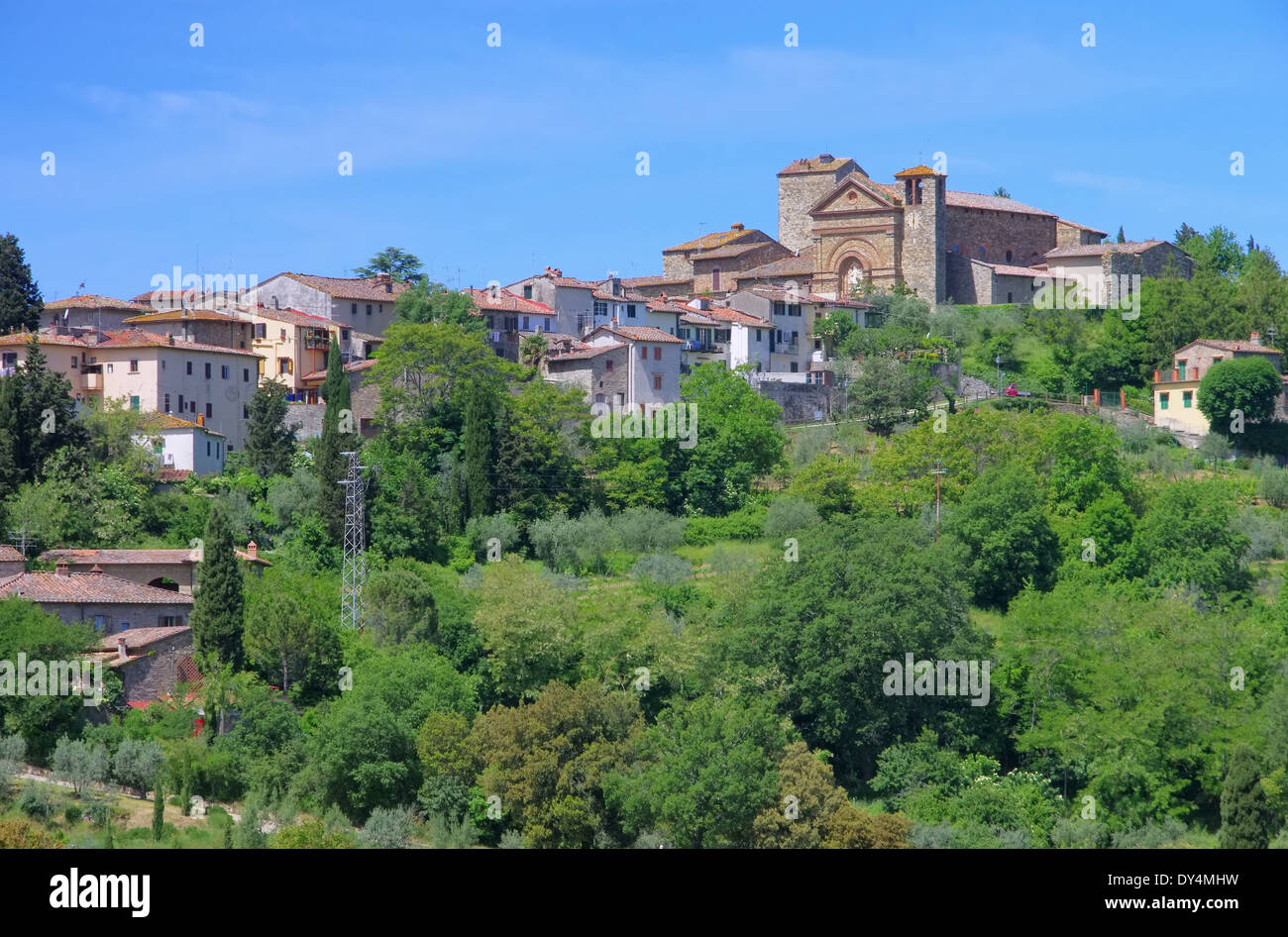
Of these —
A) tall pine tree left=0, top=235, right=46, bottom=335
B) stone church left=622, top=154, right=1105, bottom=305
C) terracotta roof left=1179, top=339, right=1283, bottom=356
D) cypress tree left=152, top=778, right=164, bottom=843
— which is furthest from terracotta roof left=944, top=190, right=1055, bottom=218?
cypress tree left=152, top=778, right=164, bottom=843

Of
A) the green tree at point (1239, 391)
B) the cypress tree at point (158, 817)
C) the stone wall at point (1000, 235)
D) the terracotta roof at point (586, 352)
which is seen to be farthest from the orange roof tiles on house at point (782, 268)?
the cypress tree at point (158, 817)

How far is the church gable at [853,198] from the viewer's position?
262 ft

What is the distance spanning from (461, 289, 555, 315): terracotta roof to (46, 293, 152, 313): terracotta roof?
11.8 metres

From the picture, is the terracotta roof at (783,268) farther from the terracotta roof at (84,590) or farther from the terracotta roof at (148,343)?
the terracotta roof at (84,590)

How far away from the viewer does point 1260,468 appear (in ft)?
201

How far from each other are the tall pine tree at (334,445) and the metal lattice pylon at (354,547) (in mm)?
366

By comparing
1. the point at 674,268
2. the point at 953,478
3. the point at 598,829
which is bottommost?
the point at 598,829

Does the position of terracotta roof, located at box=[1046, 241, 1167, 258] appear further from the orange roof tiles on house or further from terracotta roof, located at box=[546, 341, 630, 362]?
terracotta roof, located at box=[546, 341, 630, 362]

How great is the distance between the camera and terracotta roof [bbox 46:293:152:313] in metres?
58.7

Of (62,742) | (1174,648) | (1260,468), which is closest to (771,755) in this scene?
(1174,648)

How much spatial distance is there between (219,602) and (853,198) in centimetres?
4909

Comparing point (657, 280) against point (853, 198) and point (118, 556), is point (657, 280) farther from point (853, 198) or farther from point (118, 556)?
point (118, 556)

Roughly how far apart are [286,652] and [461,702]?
4249 mm
